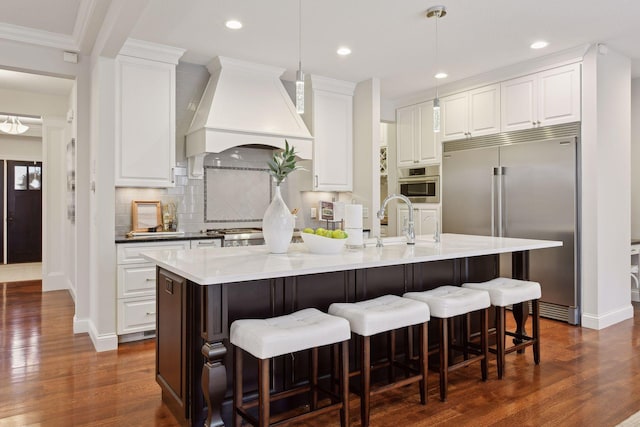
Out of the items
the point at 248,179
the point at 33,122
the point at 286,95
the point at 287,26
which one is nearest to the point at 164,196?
the point at 248,179

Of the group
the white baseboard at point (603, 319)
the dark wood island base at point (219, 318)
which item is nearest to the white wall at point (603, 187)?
the white baseboard at point (603, 319)

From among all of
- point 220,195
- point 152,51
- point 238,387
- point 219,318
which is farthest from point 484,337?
point 152,51

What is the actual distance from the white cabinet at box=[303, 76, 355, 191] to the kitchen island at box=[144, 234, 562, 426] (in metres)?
2.23

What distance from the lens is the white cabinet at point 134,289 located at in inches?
149

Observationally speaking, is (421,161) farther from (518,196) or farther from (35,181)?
(35,181)

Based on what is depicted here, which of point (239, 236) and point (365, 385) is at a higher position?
point (239, 236)

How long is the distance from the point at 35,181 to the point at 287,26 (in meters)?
7.74

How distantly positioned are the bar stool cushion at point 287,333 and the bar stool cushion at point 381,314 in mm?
129

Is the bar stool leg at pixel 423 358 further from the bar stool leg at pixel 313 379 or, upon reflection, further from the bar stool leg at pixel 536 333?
the bar stool leg at pixel 536 333

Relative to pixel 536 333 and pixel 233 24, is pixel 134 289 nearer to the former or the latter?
pixel 233 24

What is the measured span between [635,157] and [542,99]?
1705mm

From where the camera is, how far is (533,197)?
4.58 metres

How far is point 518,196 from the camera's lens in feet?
15.4

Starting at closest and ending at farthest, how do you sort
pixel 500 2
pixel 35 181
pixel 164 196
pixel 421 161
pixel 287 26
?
pixel 500 2 → pixel 287 26 → pixel 164 196 → pixel 421 161 → pixel 35 181
